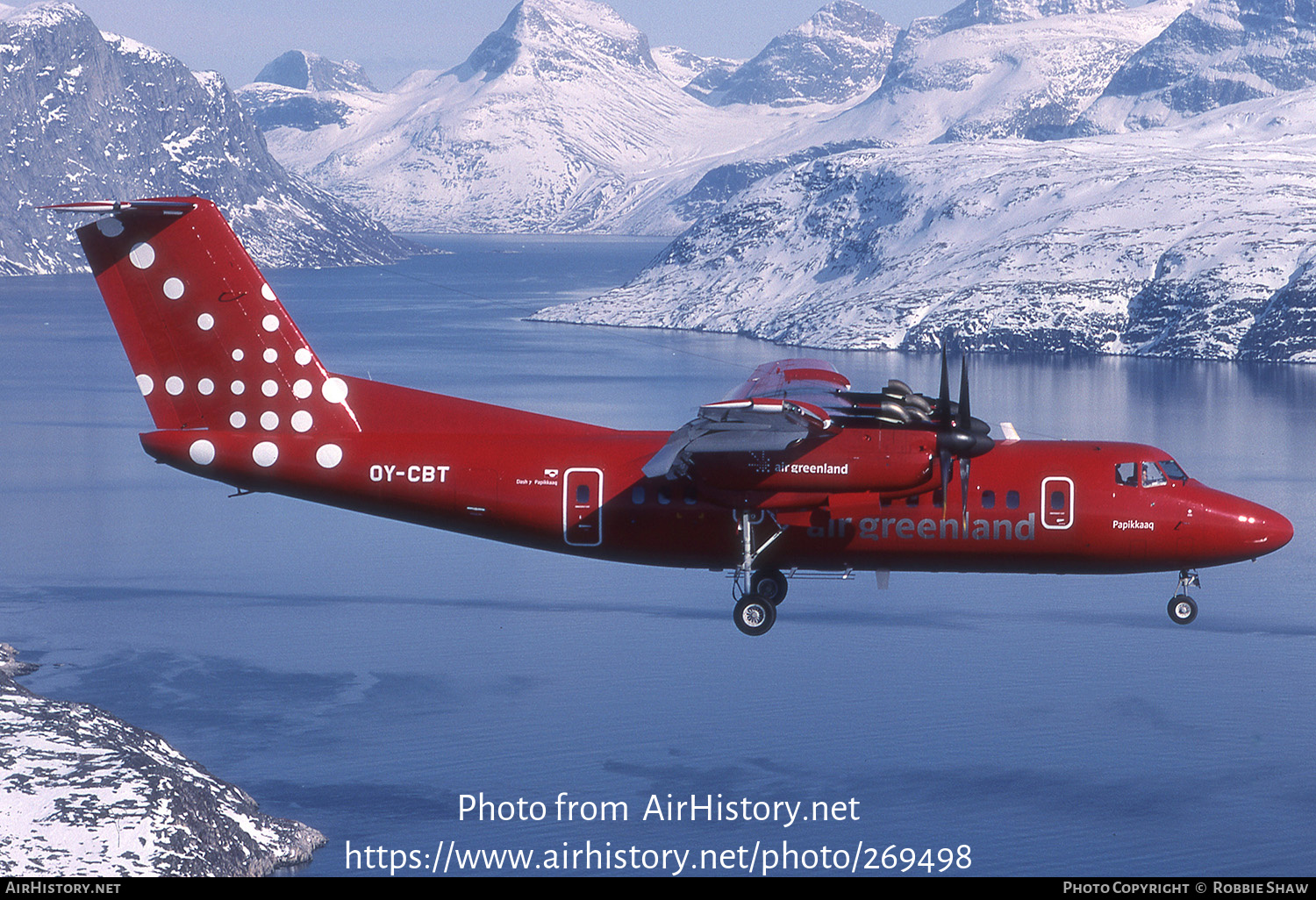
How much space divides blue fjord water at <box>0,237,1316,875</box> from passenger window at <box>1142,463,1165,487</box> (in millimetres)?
47817

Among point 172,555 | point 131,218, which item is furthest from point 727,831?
point 172,555

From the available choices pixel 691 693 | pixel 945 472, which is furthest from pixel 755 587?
pixel 691 693

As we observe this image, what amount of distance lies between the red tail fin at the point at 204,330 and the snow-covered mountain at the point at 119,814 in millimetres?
50625

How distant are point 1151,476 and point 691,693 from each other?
67006 mm

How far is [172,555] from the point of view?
146375 mm

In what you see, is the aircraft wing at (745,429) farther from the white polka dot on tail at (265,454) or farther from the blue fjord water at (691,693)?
the blue fjord water at (691,693)

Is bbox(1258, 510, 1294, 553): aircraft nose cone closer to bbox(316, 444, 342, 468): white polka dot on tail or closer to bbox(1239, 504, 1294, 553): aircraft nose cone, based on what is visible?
bbox(1239, 504, 1294, 553): aircraft nose cone

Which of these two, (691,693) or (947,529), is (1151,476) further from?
(691,693)

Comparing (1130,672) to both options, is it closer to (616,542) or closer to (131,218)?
(616,542)

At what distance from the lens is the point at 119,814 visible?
93.8 m

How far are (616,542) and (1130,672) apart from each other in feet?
257

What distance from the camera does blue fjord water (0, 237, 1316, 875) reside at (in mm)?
93750

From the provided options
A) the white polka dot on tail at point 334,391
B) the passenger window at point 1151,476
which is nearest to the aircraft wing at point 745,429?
the passenger window at point 1151,476

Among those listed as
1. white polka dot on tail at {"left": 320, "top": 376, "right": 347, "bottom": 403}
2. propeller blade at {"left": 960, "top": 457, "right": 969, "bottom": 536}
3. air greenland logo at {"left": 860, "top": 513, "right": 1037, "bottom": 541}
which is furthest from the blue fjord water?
white polka dot on tail at {"left": 320, "top": 376, "right": 347, "bottom": 403}
